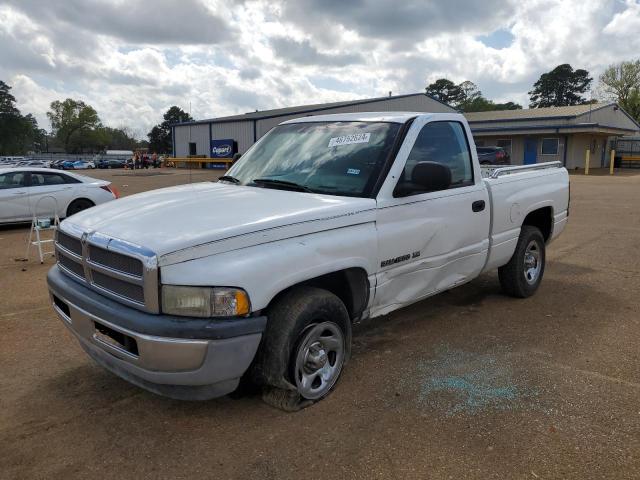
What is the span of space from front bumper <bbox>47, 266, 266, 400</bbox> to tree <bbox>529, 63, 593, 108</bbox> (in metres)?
106

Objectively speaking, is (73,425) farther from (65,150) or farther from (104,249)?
(65,150)

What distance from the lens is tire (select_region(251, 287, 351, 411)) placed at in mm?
3172

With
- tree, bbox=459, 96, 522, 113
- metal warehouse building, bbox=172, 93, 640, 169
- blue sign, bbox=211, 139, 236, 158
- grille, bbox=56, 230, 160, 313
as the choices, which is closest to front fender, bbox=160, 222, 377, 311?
grille, bbox=56, 230, 160, 313

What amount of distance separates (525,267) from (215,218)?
13.2ft

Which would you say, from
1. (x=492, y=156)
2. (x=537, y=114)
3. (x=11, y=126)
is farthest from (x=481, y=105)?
(x=11, y=126)

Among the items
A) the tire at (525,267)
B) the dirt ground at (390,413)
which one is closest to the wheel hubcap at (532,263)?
the tire at (525,267)

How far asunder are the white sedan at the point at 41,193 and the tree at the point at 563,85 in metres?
100

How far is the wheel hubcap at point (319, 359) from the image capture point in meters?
3.34

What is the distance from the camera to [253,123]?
43.4m

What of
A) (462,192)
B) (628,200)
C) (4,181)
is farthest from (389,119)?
(628,200)

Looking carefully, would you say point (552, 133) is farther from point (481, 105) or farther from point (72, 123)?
point (72, 123)

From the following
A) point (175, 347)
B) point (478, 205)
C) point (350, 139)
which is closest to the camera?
point (175, 347)

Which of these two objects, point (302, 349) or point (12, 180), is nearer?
point (302, 349)

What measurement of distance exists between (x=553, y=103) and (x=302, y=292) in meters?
108
